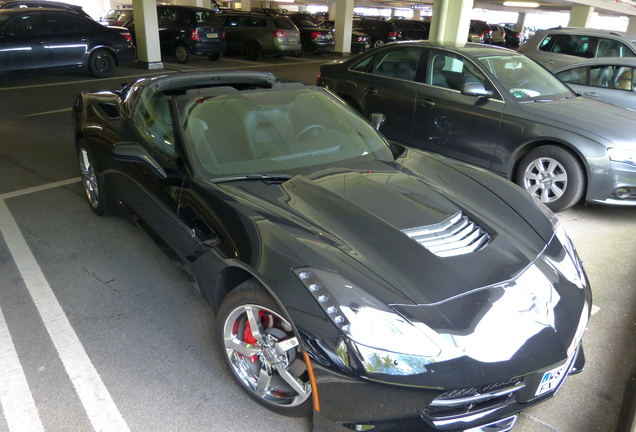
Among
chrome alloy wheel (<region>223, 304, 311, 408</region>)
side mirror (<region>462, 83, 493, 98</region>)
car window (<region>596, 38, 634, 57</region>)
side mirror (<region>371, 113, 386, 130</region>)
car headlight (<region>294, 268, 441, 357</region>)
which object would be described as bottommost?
chrome alloy wheel (<region>223, 304, 311, 408</region>)

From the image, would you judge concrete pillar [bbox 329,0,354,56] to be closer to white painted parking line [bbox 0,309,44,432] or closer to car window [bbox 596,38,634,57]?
car window [bbox 596,38,634,57]

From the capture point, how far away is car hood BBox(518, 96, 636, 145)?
177 inches

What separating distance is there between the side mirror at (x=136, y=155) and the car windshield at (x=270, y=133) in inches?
10.8

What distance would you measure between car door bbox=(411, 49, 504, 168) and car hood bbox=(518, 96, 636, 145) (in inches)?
15.4

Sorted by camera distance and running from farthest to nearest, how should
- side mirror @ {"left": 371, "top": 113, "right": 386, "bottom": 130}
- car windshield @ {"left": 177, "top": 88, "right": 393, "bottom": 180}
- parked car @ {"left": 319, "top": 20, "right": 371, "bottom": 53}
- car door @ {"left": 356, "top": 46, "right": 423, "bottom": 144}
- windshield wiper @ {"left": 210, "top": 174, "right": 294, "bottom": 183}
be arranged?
parked car @ {"left": 319, "top": 20, "right": 371, "bottom": 53} < car door @ {"left": 356, "top": 46, "right": 423, "bottom": 144} < side mirror @ {"left": 371, "top": 113, "right": 386, "bottom": 130} < car windshield @ {"left": 177, "top": 88, "right": 393, "bottom": 180} < windshield wiper @ {"left": 210, "top": 174, "right": 294, "bottom": 183}

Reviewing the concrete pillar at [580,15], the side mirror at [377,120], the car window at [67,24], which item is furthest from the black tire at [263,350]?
the concrete pillar at [580,15]

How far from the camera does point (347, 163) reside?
9.95 feet

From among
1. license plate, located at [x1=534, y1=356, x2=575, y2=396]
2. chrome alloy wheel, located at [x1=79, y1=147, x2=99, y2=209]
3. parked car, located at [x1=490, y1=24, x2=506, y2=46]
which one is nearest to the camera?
license plate, located at [x1=534, y1=356, x2=575, y2=396]

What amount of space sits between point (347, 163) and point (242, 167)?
2.12ft

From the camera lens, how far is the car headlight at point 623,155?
4375 millimetres

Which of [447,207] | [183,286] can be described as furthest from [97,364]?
[447,207]

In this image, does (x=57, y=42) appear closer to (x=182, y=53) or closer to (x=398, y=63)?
(x=182, y=53)

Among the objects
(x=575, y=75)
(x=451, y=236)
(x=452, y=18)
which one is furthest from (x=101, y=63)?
(x=451, y=236)

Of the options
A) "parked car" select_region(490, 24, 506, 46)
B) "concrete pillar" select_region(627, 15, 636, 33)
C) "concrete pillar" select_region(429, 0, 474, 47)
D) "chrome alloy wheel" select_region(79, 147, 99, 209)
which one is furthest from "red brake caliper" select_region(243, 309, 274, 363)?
"concrete pillar" select_region(627, 15, 636, 33)
